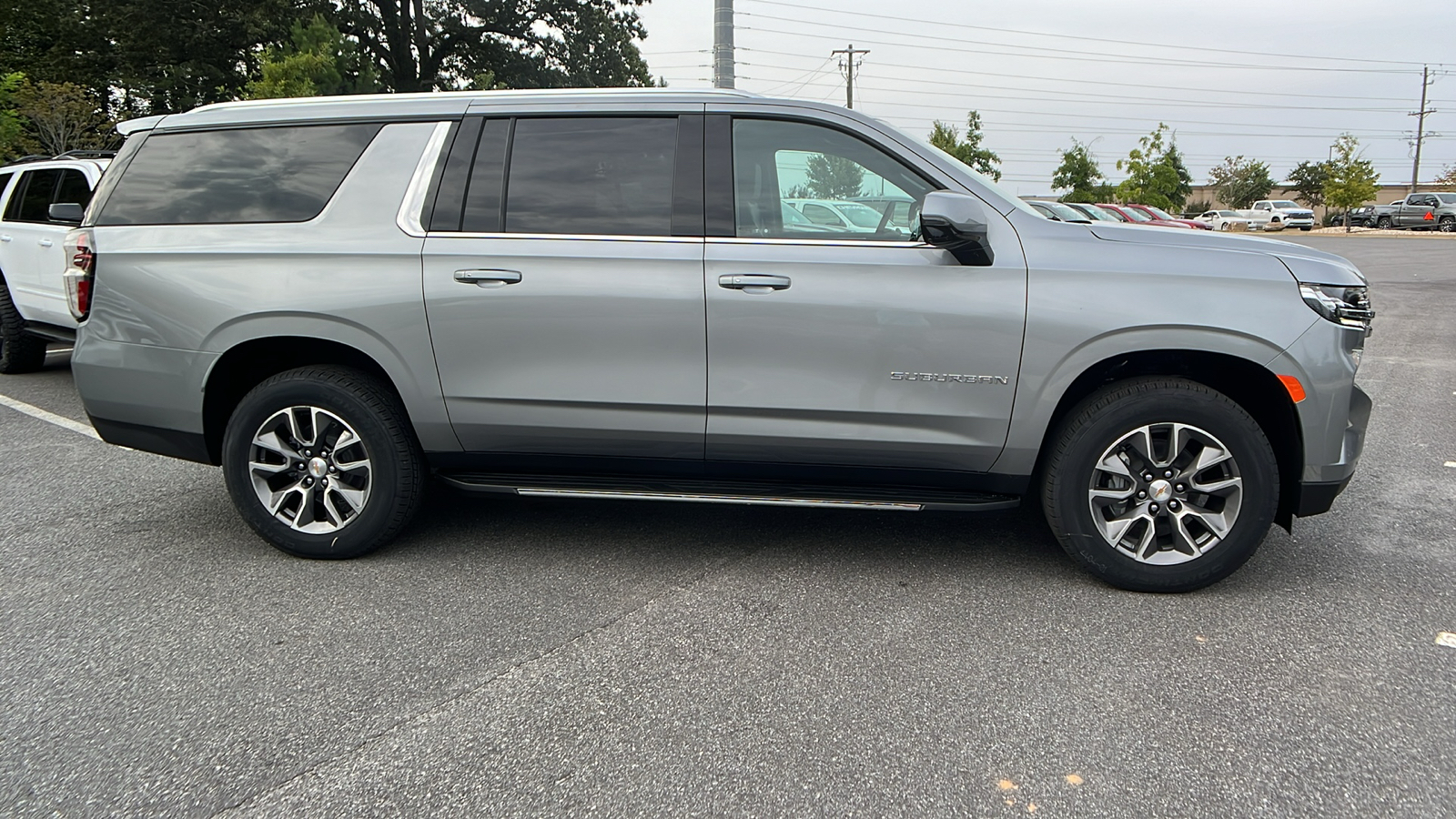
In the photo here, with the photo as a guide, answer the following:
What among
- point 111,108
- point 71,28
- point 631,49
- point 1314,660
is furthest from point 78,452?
point 111,108

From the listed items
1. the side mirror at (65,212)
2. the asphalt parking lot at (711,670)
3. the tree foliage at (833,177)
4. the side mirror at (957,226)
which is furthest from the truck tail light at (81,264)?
the side mirror at (957,226)

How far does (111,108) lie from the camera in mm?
34094

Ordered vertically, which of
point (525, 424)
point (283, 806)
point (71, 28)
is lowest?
point (283, 806)

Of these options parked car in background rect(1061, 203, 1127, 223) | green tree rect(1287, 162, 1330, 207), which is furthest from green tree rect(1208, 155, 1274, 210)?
parked car in background rect(1061, 203, 1127, 223)

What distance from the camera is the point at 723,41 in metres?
11.0

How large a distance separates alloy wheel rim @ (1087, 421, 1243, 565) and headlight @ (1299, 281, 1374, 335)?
23.3 inches

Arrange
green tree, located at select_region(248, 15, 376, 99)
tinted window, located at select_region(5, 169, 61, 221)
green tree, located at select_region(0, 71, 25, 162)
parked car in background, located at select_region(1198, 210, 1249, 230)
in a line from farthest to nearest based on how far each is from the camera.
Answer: parked car in background, located at select_region(1198, 210, 1249, 230) < green tree, located at select_region(248, 15, 376, 99) < green tree, located at select_region(0, 71, 25, 162) < tinted window, located at select_region(5, 169, 61, 221)

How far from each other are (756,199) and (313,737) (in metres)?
2.40

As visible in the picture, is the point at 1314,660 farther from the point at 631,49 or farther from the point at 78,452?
the point at 631,49

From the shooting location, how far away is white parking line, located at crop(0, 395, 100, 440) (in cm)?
646

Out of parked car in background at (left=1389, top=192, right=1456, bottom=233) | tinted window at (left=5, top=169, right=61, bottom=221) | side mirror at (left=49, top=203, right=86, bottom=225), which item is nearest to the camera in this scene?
side mirror at (left=49, top=203, right=86, bottom=225)

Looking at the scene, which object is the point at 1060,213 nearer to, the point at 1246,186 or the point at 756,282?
the point at 756,282

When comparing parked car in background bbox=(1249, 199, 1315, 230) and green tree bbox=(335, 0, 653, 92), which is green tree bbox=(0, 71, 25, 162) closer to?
green tree bbox=(335, 0, 653, 92)

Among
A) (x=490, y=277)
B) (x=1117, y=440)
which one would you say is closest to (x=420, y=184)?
(x=490, y=277)
